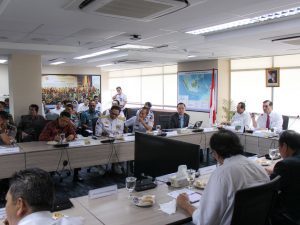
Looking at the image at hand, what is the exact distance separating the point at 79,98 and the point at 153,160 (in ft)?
32.7

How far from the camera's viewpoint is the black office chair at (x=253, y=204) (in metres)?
1.51

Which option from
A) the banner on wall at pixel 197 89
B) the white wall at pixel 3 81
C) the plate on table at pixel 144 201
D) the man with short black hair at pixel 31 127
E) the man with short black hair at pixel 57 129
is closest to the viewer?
the plate on table at pixel 144 201

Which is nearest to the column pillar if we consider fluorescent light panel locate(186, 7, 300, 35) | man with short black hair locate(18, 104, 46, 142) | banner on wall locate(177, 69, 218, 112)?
man with short black hair locate(18, 104, 46, 142)

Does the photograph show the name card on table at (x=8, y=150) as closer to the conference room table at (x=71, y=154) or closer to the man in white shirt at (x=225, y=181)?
the conference room table at (x=71, y=154)

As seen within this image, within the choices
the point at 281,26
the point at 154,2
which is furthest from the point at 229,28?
the point at 154,2

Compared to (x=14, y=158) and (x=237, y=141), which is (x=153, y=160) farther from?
(x=14, y=158)

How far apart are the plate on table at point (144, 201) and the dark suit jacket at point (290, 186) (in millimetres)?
987

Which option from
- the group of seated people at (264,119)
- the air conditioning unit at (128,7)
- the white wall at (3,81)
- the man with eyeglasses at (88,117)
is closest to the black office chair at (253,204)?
the air conditioning unit at (128,7)

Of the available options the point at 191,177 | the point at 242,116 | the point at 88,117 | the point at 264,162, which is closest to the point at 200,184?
the point at 191,177

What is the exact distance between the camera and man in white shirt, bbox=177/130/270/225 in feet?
5.59

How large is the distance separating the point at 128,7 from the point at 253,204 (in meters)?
2.19

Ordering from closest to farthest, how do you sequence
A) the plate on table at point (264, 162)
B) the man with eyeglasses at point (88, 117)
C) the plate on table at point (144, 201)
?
1. the plate on table at point (144, 201)
2. the plate on table at point (264, 162)
3. the man with eyeglasses at point (88, 117)

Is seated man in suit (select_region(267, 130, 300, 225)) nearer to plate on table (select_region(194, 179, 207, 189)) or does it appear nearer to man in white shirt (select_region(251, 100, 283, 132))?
plate on table (select_region(194, 179, 207, 189))

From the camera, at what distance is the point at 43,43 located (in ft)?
19.0
